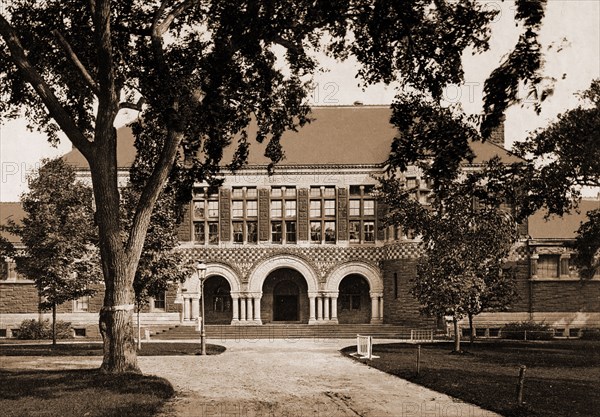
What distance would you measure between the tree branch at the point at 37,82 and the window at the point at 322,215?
80.5 ft

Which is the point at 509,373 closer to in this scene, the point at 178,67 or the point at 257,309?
the point at 178,67

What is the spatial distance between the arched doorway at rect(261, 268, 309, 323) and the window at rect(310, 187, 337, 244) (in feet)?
9.19

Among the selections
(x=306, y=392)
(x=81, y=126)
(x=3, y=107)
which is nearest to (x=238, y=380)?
(x=306, y=392)

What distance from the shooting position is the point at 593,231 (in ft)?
93.9

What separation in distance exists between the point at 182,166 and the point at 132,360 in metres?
5.76

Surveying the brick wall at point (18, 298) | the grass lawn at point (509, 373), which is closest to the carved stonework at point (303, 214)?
the grass lawn at point (509, 373)

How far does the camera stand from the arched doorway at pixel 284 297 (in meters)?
40.3

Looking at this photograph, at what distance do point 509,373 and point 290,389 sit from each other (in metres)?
6.51

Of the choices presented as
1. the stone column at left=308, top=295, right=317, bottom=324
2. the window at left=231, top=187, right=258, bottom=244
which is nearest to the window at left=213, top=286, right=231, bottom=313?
the window at left=231, top=187, right=258, bottom=244

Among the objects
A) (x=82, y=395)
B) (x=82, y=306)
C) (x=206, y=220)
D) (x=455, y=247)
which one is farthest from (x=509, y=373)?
(x=82, y=306)

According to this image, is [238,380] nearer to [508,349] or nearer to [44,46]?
[44,46]

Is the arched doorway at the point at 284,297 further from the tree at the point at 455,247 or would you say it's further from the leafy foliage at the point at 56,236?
the tree at the point at 455,247

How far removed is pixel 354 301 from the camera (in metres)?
40.4

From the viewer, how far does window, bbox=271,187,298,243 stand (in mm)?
39438
